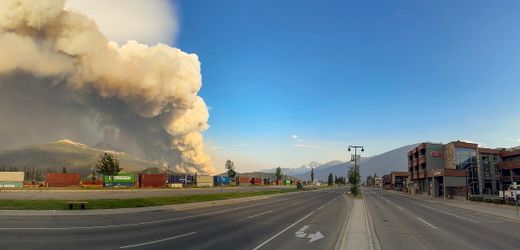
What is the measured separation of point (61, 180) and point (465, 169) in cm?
8894

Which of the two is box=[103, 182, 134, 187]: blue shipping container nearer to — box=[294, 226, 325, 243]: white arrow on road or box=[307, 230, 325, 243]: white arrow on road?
box=[294, 226, 325, 243]: white arrow on road

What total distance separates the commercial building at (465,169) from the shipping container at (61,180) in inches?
3086

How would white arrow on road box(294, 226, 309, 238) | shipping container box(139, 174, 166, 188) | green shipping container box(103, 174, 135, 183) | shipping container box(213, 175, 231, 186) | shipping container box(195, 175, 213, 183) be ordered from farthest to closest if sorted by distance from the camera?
1. shipping container box(213, 175, 231, 186)
2. shipping container box(195, 175, 213, 183)
3. shipping container box(139, 174, 166, 188)
4. green shipping container box(103, 174, 135, 183)
5. white arrow on road box(294, 226, 309, 238)

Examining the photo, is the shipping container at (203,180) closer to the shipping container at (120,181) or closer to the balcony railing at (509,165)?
the shipping container at (120,181)

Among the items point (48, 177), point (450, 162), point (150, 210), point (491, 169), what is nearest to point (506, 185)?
point (491, 169)

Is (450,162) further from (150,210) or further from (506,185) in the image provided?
(150,210)

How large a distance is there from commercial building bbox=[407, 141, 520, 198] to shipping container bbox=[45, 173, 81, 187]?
257 feet

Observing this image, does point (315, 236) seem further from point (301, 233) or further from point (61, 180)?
point (61, 180)

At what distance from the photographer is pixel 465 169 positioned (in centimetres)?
9488

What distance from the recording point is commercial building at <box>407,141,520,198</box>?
3477 inches

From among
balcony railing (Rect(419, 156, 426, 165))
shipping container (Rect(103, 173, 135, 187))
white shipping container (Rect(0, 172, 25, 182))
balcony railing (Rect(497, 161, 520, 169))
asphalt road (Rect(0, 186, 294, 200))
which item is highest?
balcony railing (Rect(419, 156, 426, 165))

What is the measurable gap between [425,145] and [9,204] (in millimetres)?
97731

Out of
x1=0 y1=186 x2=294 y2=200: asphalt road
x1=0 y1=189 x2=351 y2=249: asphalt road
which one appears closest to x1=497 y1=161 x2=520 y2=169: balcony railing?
x1=0 y1=186 x2=294 y2=200: asphalt road

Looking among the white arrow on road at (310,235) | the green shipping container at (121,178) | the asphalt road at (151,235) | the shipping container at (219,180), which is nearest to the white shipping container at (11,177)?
the green shipping container at (121,178)
